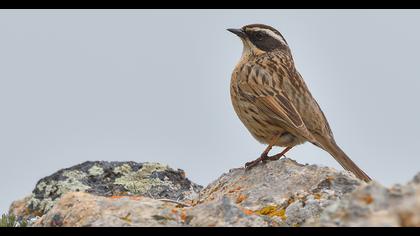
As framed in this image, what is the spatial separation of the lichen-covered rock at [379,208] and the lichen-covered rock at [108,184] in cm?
448

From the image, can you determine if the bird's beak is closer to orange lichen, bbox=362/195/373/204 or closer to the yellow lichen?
the yellow lichen

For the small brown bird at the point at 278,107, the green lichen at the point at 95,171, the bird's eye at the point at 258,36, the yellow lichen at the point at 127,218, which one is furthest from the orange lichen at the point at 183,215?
the bird's eye at the point at 258,36

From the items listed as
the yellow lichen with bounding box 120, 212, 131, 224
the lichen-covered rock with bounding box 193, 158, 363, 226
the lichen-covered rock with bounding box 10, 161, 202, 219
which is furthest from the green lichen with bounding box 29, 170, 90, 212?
the yellow lichen with bounding box 120, 212, 131, 224

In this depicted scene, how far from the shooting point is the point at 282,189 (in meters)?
7.51

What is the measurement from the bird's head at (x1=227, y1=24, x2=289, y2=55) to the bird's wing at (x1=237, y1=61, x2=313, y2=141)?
2.63 ft

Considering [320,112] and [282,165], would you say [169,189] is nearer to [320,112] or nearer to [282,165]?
[282,165]

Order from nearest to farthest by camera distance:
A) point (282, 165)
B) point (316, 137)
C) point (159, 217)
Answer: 1. point (159, 217)
2. point (282, 165)
3. point (316, 137)

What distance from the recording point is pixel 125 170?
357 inches

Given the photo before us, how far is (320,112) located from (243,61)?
169 centimetres

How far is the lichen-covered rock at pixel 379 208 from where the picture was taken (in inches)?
146

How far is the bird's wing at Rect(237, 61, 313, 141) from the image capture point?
1034cm
